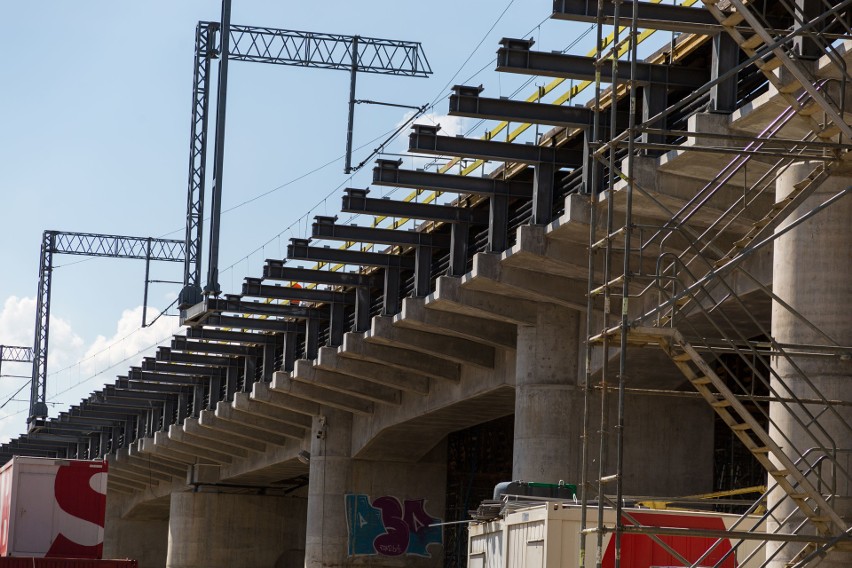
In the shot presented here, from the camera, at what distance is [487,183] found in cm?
3019

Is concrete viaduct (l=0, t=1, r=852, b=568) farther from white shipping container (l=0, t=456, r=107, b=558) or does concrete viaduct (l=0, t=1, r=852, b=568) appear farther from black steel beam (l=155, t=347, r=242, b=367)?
white shipping container (l=0, t=456, r=107, b=558)

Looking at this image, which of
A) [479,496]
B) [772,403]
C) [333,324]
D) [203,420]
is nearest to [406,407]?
[333,324]

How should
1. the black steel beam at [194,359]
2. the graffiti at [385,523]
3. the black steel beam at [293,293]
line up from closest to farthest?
the black steel beam at [293,293] < the graffiti at [385,523] < the black steel beam at [194,359]

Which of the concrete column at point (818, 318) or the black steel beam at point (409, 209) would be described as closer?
the concrete column at point (818, 318)

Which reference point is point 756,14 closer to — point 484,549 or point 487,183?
point 484,549

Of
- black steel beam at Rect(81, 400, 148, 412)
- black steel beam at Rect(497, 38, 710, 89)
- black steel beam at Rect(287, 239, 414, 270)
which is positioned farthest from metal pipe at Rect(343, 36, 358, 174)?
black steel beam at Rect(81, 400, 148, 412)

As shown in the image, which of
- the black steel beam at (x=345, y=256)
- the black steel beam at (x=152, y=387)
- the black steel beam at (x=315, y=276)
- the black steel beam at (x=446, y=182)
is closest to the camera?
the black steel beam at (x=446, y=182)

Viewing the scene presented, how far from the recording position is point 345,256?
119 ft

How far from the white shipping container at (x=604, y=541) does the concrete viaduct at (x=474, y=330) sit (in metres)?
2.10

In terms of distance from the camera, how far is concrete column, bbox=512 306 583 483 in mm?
30844

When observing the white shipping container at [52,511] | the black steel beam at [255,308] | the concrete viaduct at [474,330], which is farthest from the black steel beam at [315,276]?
the white shipping container at [52,511]

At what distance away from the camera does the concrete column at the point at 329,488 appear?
4638 centimetres

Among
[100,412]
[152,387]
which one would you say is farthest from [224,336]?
[100,412]

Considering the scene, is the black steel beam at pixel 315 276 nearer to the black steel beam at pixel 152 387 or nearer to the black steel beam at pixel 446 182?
the black steel beam at pixel 446 182
